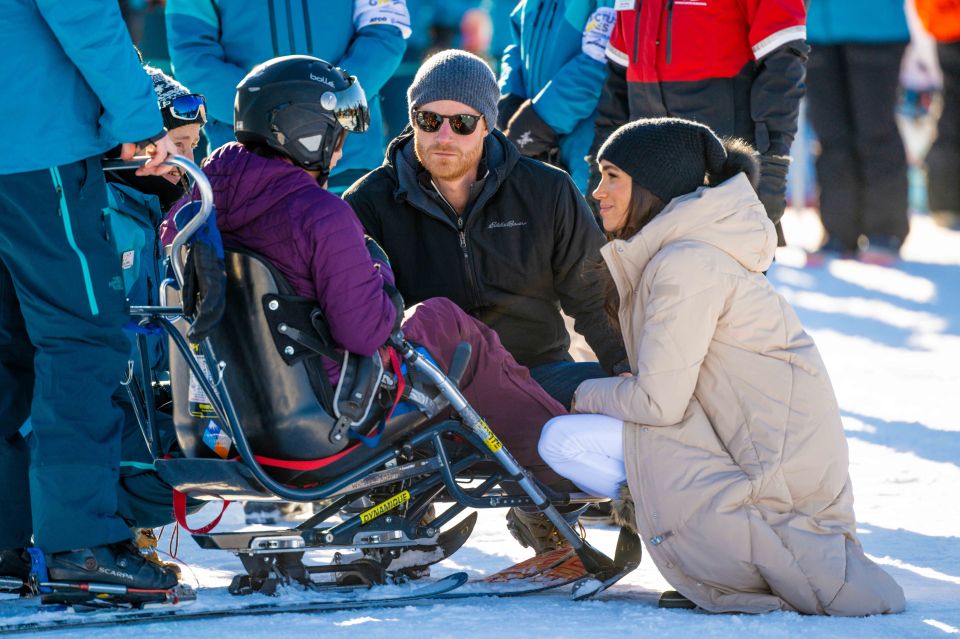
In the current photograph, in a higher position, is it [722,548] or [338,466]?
[338,466]

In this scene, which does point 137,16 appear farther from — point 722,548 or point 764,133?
point 722,548

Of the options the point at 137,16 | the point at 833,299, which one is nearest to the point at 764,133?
the point at 833,299

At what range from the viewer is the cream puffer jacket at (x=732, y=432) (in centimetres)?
434

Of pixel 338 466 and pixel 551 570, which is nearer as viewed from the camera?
pixel 338 466

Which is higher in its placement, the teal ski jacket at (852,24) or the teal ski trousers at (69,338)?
the teal ski jacket at (852,24)

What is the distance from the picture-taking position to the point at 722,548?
171 inches

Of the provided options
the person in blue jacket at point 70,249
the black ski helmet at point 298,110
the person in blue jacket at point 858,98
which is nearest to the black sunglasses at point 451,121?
the black ski helmet at point 298,110

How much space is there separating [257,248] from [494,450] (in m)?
0.87

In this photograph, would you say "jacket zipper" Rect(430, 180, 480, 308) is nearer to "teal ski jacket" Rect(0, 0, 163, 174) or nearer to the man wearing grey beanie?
the man wearing grey beanie

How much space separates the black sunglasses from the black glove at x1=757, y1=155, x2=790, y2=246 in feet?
4.36

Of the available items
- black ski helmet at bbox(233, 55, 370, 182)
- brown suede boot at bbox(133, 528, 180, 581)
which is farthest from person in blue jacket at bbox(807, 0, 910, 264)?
brown suede boot at bbox(133, 528, 180, 581)

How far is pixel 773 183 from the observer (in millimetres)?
6043

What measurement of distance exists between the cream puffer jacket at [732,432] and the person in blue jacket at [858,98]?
666 cm

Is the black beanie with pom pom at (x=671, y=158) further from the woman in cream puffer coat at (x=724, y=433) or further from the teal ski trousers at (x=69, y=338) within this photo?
the teal ski trousers at (x=69, y=338)
